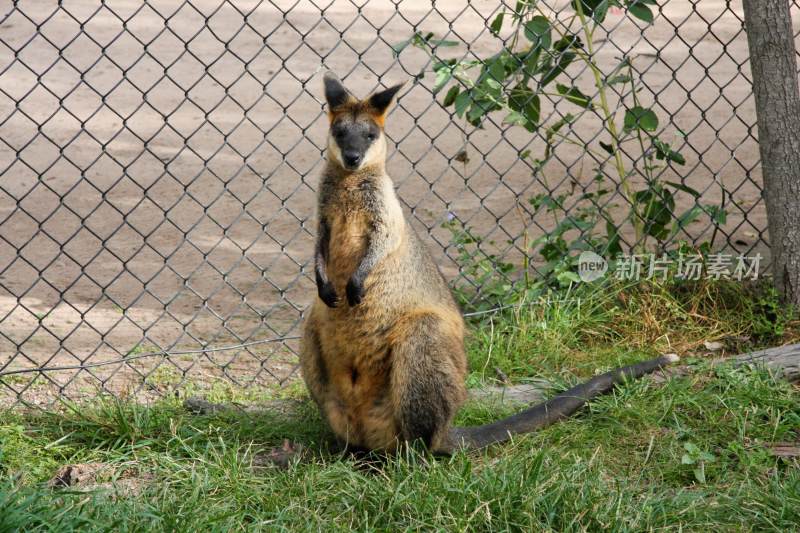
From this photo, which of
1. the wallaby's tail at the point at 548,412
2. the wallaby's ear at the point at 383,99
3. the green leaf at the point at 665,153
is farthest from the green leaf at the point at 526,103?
the wallaby's tail at the point at 548,412

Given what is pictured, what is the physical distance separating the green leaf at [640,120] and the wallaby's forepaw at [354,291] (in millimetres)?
2113

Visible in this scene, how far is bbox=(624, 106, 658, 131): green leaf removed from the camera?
5785mm

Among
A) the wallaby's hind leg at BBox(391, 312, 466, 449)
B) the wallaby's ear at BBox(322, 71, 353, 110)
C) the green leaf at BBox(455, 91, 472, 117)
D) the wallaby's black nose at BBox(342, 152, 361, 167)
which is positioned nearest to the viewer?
the wallaby's hind leg at BBox(391, 312, 466, 449)

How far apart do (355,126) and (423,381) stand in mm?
1097

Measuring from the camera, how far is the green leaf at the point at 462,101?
558 cm

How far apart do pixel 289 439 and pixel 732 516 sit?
6.34 ft

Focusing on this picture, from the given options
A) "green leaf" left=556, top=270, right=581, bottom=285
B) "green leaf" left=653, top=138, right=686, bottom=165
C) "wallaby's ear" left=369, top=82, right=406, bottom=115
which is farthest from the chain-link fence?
"wallaby's ear" left=369, top=82, right=406, bottom=115

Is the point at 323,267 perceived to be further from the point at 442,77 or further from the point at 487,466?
the point at 442,77

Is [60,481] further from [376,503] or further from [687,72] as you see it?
[687,72]

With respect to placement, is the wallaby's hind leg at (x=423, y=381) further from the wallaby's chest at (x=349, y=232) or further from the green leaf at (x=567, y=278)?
the green leaf at (x=567, y=278)

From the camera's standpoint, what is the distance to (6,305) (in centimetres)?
617

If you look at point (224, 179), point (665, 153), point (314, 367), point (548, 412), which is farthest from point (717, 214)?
point (224, 179)

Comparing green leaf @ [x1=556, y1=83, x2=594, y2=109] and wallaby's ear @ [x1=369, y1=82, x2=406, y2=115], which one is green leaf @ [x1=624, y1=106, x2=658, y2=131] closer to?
green leaf @ [x1=556, y1=83, x2=594, y2=109]

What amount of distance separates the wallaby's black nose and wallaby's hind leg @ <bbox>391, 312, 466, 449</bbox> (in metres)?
0.69
